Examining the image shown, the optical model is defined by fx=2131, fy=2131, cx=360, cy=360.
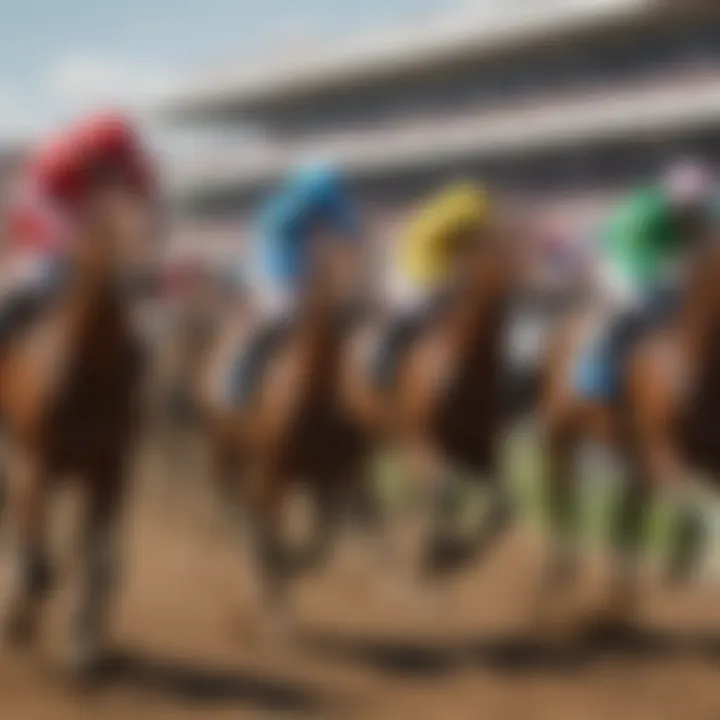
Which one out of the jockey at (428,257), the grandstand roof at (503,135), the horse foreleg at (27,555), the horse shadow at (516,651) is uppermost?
the grandstand roof at (503,135)

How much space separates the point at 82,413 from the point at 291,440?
45cm

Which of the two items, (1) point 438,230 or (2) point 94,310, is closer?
(2) point 94,310

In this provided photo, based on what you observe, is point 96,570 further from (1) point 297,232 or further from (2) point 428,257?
(2) point 428,257

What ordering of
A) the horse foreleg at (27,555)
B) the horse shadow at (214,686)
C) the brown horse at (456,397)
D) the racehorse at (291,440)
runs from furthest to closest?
the brown horse at (456,397)
the racehorse at (291,440)
the horse foreleg at (27,555)
the horse shadow at (214,686)

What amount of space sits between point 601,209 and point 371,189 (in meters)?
0.59

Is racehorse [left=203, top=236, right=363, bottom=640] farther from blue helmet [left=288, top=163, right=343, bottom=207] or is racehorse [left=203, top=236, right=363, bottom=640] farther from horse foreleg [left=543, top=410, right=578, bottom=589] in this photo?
horse foreleg [left=543, top=410, right=578, bottom=589]

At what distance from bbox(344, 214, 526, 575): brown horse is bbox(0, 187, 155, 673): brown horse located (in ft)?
1.73

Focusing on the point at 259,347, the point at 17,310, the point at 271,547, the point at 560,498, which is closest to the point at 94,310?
the point at 17,310

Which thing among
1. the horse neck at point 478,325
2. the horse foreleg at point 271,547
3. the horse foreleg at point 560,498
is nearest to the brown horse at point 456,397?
the horse neck at point 478,325

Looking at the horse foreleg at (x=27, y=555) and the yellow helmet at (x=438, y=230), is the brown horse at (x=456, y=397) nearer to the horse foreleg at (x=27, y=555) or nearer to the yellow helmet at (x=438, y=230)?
the yellow helmet at (x=438, y=230)

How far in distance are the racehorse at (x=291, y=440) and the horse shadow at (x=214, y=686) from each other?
16 centimetres

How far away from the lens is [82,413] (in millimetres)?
4180

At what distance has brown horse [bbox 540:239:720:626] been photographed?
14.1ft

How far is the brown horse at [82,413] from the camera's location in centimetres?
411
